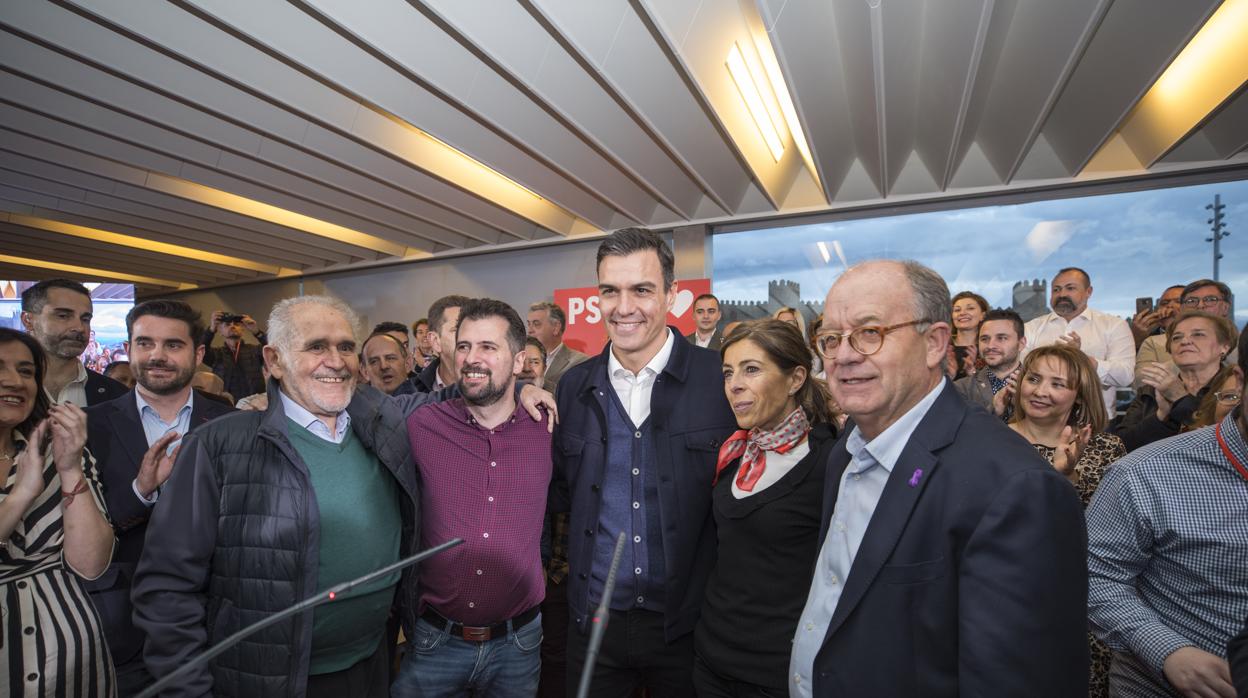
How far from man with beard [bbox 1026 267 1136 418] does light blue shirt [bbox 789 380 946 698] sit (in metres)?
4.01

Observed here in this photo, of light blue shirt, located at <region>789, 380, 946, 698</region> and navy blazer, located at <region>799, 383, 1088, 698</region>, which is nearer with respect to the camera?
navy blazer, located at <region>799, 383, 1088, 698</region>

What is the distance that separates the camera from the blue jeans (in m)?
1.95

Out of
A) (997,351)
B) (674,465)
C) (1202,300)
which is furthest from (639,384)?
(1202,300)

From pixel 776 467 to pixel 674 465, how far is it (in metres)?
0.34

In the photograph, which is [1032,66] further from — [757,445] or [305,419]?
[305,419]

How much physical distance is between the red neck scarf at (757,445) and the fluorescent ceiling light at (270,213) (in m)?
8.42

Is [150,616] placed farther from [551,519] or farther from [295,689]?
[551,519]

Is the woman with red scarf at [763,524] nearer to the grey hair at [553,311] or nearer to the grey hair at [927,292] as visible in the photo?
the grey hair at [927,292]

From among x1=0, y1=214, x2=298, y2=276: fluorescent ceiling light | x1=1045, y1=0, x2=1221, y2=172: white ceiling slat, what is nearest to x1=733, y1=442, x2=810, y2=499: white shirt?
x1=1045, y1=0, x2=1221, y2=172: white ceiling slat

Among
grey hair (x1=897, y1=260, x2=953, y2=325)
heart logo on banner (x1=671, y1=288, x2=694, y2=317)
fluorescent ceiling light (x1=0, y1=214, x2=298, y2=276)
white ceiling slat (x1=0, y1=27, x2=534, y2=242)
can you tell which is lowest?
grey hair (x1=897, y1=260, x2=953, y2=325)

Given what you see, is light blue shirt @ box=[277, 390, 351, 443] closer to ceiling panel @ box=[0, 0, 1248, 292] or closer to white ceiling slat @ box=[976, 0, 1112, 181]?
ceiling panel @ box=[0, 0, 1248, 292]

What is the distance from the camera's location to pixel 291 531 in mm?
1701

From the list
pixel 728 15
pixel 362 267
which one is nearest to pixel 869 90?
pixel 728 15

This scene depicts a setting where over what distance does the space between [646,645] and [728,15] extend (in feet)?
14.7
